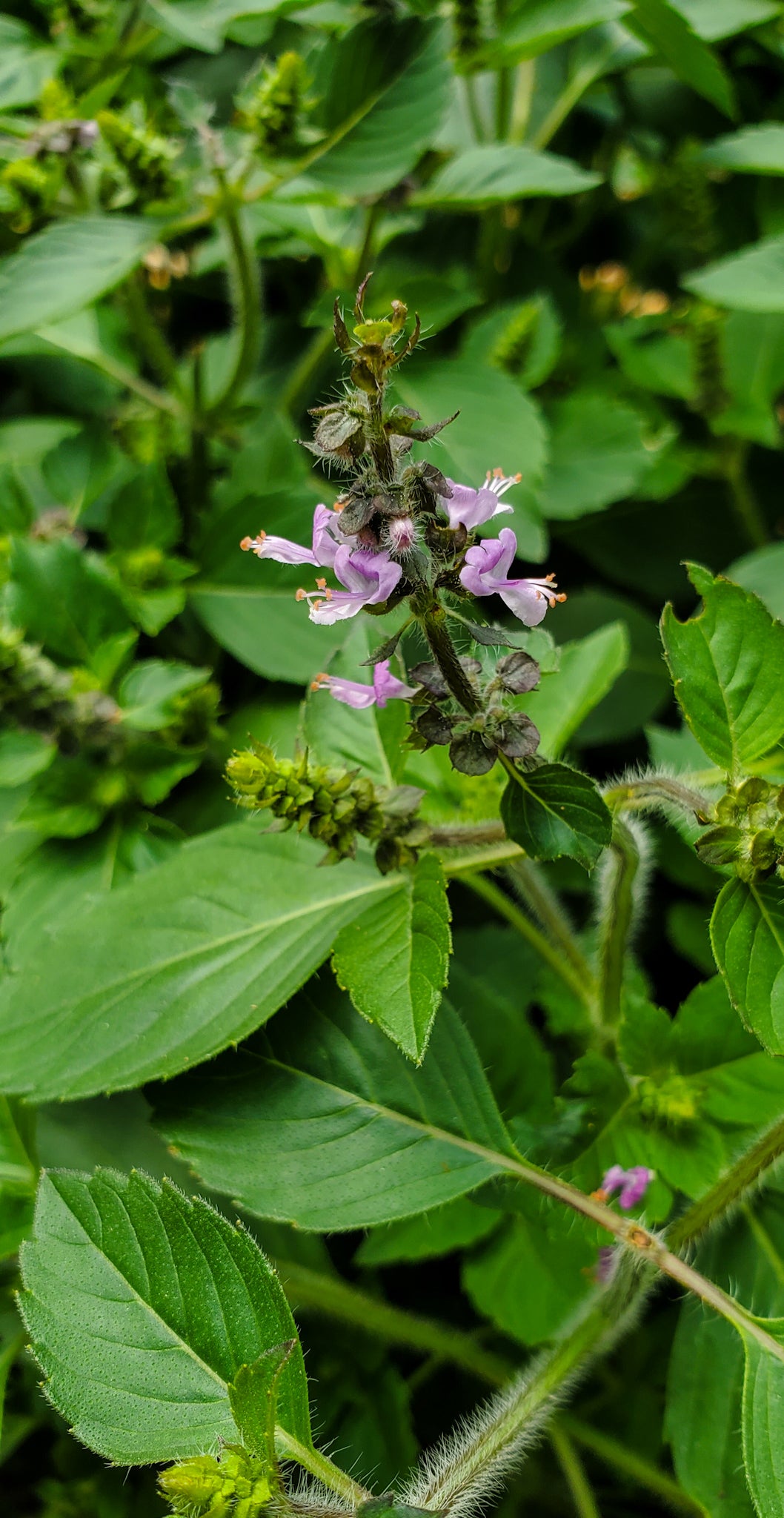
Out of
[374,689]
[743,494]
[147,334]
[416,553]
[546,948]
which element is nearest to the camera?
[416,553]

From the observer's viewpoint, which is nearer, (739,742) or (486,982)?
(739,742)

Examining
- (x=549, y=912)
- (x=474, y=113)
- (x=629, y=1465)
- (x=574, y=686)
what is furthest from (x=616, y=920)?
(x=474, y=113)

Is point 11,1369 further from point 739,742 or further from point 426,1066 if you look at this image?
point 739,742

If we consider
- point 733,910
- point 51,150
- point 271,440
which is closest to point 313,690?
point 733,910

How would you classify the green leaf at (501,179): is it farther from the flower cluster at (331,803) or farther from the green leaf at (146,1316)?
the green leaf at (146,1316)

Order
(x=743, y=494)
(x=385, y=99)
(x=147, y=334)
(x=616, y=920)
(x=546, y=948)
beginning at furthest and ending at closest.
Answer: (x=743, y=494) < (x=147, y=334) < (x=385, y=99) < (x=546, y=948) < (x=616, y=920)

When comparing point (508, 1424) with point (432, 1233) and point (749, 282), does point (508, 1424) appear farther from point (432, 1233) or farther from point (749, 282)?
point (749, 282)
